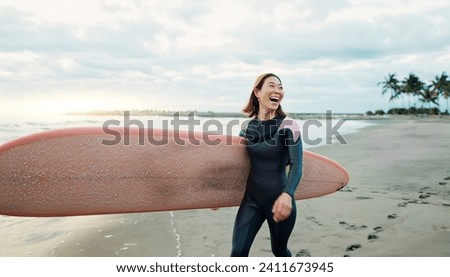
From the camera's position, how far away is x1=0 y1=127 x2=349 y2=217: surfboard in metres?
1.68

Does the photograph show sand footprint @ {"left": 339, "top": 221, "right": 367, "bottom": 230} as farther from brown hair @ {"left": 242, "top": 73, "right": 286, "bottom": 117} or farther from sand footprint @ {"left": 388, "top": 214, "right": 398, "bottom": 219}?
brown hair @ {"left": 242, "top": 73, "right": 286, "bottom": 117}

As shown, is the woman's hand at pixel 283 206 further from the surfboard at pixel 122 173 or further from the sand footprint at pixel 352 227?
the sand footprint at pixel 352 227

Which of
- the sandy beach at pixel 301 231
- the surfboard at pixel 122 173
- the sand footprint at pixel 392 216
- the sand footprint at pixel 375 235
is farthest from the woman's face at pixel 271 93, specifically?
the sand footprint at pixel 392 216

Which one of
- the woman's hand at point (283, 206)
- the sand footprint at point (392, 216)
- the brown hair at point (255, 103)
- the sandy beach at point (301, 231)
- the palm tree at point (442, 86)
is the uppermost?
the palm tree at point (442, 86)

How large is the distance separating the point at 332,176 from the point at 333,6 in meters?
1.32

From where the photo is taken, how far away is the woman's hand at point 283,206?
1456mm

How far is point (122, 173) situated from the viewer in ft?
6.05

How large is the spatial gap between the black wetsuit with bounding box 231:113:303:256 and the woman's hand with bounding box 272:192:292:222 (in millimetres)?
39

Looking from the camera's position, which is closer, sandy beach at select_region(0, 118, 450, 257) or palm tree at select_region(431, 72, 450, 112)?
sandy beach at select_region(0, 118, 450, 257)

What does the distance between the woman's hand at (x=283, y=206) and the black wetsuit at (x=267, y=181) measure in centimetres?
4

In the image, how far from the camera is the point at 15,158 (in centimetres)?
160

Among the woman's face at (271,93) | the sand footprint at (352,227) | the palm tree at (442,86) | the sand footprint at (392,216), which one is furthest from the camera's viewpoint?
the palm tree at (442,86)

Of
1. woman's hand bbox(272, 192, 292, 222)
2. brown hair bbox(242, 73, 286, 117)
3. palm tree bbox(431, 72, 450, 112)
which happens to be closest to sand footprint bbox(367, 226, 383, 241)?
woman's hand bbox(272, 192, 292, 222)
